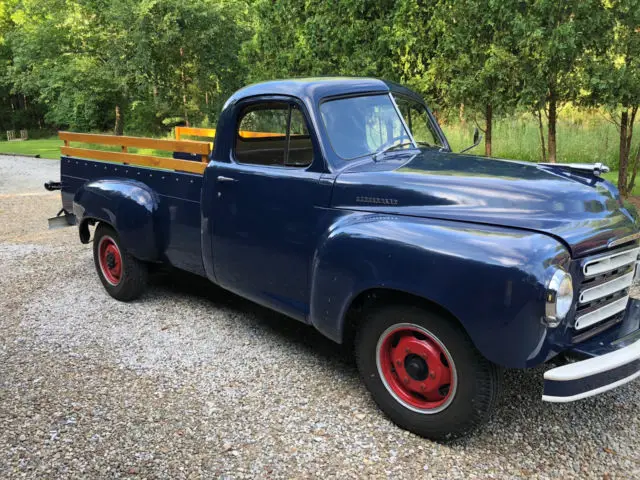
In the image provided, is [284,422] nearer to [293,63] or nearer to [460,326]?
[460,326]

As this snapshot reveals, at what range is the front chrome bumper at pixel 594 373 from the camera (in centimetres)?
240

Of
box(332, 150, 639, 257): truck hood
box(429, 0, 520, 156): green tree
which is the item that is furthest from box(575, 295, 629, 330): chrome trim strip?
box(429, 0, 520, 156): green tree

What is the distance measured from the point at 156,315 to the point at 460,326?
2.88 meters

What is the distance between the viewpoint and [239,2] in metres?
18.0

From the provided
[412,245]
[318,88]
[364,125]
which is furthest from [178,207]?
[412,245]

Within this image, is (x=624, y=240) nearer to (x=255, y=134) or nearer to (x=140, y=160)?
(x=255, y=134)

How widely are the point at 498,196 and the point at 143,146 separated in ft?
10.3

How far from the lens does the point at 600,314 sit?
8.90 feet

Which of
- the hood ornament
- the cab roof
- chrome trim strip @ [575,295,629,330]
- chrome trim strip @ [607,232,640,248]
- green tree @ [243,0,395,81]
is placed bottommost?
chrome trim strip @ [575,295,629,330]

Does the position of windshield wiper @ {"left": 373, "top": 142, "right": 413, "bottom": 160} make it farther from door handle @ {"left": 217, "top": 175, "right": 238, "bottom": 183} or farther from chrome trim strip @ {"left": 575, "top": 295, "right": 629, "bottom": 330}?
chrome trim strip @ {"left": 575, "top": 295, "right": 629, "bottom": 330}

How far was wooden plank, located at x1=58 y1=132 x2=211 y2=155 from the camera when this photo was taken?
4084 millimetres

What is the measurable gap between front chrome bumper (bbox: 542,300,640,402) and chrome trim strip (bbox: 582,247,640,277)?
14.5 inches

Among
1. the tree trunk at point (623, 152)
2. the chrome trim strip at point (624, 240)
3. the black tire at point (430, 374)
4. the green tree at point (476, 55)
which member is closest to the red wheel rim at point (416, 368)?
the black tire at point (430, 374)

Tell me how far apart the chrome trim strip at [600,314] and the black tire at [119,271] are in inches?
141
